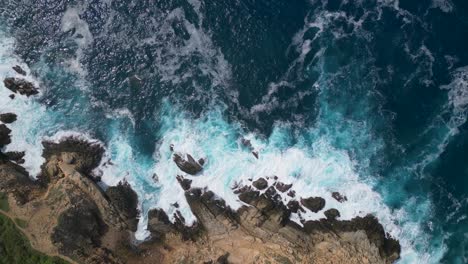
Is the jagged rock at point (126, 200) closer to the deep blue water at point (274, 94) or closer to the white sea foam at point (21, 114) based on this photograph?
the deep blue water at point (274, 94)

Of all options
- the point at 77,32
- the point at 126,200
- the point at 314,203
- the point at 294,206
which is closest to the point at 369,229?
the point at 314,203

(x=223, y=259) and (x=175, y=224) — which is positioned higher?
A: (x=223, y=259)

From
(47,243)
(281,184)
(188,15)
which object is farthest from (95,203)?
(188,15)

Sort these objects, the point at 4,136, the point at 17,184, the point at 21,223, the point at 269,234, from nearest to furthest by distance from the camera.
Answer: the point at 21,223
the point at 269,234
the point at 17,184
the point at 4,136

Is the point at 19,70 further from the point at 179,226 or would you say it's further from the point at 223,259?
the point at 223,259

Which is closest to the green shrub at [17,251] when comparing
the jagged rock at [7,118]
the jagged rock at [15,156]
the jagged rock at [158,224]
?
the jagged rock at [15,156]
